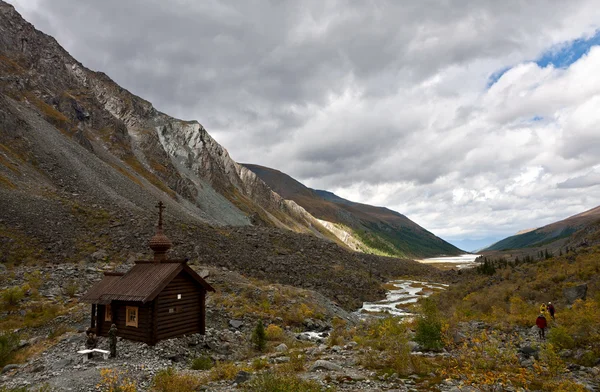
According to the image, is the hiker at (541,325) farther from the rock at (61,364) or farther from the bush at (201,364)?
the rock at (61,364)

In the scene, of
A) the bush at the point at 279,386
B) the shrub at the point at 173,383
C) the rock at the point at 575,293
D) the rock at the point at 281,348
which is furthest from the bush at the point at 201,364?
the rock at the point at 575,293

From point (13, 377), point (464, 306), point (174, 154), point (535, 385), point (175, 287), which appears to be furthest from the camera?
point (174, 154)

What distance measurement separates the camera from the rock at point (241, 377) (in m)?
13.2

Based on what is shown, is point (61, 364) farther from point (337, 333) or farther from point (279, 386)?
point (337, 333)

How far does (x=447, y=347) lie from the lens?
17344 mm

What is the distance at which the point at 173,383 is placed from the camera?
40.4 ft

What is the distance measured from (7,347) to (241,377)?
1210 cm

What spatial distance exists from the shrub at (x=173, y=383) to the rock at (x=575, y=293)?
76.8ft

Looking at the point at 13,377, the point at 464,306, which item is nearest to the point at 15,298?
the point at 13,377

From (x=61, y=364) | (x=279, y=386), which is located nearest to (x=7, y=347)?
(x=61, y=364)

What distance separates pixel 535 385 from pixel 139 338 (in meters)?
16.7

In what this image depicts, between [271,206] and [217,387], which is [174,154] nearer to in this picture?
[271,206]

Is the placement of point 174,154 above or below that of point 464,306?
above

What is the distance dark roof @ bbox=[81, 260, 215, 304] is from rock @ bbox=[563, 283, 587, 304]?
76.0 ft
